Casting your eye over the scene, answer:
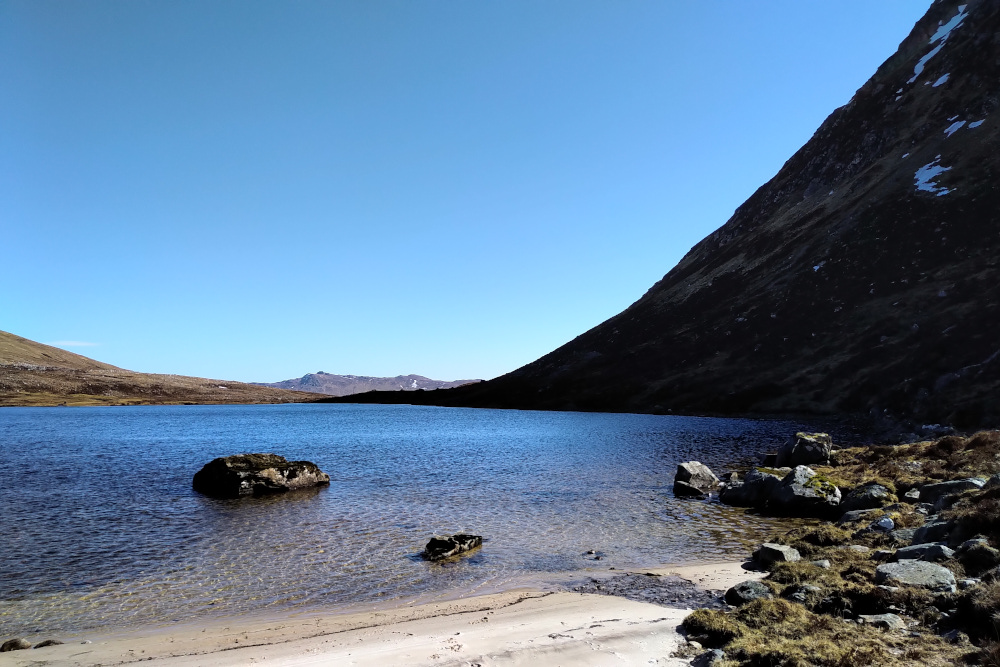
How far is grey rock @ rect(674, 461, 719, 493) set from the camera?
39906mm

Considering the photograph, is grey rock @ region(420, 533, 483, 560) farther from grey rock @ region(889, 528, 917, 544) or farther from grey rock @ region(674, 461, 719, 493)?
grey rock @ region(674, 461, 719, 493)

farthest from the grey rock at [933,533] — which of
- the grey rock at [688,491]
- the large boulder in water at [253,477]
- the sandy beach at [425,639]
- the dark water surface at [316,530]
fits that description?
the large boulder in water at [253,477]

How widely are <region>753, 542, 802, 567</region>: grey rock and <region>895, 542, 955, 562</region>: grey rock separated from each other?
3407mm

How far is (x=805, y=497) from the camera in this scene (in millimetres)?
31594

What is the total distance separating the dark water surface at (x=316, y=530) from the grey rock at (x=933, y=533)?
6694 millimetres

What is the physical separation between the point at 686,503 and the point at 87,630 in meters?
31.0

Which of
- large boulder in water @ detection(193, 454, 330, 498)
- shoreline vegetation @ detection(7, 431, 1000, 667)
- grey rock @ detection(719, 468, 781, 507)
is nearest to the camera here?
shoreline vegetation @ detection(7, 431, 1000, 667)

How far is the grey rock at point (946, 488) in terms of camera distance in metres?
24.2

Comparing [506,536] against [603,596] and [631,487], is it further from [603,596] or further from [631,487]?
[631,487]

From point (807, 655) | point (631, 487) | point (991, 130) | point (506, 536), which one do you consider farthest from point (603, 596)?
point (991, 130)

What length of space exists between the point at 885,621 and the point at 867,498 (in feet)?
60.5

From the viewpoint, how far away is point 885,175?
162 metres

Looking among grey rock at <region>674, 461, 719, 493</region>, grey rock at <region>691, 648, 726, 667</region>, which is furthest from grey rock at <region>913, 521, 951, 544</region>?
grey rock at <region>674, 461, 719, 493</region>

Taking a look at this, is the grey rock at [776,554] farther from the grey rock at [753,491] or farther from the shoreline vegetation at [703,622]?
the grey rock at [753,491]
